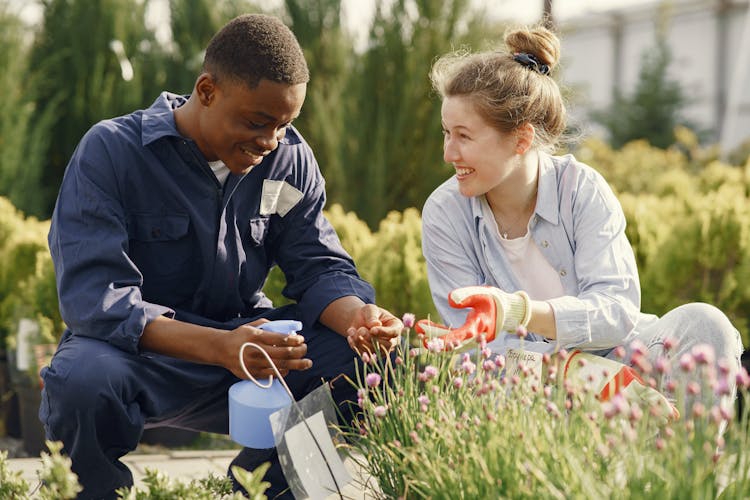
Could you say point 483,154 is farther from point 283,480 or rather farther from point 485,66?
point 283,480

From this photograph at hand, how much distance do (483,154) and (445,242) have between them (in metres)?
0.32

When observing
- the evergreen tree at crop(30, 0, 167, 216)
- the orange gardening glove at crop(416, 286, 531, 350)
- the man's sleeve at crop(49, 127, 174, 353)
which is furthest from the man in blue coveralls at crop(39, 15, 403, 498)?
the evergreen tree at crop(30, 0, 167, 216)

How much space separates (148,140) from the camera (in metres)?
2.78

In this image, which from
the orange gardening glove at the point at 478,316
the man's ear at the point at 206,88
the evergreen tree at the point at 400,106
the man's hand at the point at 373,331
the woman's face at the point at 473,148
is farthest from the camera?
the evergreen tree at the point at 400,106

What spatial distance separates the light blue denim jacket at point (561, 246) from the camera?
2.79 meters

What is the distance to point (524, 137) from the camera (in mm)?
2965

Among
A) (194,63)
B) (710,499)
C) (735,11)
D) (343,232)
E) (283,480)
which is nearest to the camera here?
(710,499)

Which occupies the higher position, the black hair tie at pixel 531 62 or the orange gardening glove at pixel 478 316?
the black hair tie at pixel 531 62

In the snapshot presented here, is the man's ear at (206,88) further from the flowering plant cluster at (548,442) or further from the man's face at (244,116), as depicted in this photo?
the flowering plant cluster at (548,442)

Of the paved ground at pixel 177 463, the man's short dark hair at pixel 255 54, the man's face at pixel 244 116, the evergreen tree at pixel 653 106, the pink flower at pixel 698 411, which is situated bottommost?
the evergreen tree at pixel 653 106

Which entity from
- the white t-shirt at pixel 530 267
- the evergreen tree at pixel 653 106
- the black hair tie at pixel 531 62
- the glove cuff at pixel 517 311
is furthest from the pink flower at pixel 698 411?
the evergreen tree at pixel 653 106

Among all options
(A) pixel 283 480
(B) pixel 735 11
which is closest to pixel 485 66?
(A) pixel 283 480

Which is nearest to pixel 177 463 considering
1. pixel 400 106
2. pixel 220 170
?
pixel 220 170

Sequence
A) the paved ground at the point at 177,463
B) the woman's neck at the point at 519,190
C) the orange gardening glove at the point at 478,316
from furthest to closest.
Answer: the paved ground at the point at 177,463, the woman's neck at the point at 519,190, the orange gardening glove at the point at 478,316
